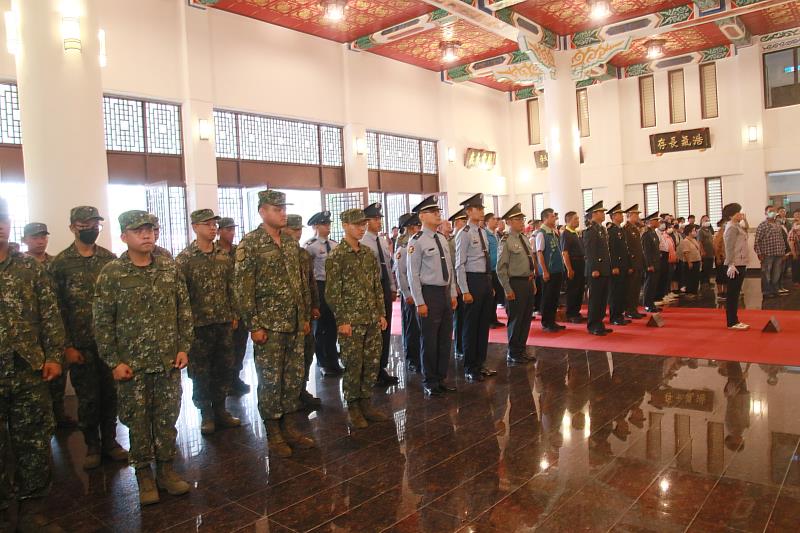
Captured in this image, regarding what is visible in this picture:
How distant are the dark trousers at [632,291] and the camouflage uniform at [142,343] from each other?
20.6ft

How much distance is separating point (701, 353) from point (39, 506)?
5658mm

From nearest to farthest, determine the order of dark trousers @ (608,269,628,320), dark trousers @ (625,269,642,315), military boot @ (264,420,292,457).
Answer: military boot @ (264,420,292,457)
dark trousers @ (608,269,628,320)
dark trousers @ (625,269,642,315)

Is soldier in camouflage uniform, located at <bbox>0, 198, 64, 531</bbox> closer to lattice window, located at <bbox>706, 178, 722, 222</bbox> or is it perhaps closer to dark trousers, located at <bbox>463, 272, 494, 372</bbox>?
dark trousers, located at <bbox>463, 272, 494, 372</bbox>

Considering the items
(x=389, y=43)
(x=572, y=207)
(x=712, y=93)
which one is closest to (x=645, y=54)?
(x=712, y=93)

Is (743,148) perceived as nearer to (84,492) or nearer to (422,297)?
(422,297)

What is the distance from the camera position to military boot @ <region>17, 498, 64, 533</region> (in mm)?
2648

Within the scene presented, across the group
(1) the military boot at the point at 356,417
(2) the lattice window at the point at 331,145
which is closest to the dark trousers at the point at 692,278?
(2) the lattice window at the point at 331,145

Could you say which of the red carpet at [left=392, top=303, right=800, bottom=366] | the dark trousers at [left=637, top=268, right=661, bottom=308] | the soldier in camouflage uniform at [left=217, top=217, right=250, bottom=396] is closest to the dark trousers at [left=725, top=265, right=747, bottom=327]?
the red carpet at [left=392, top=303, right=800, bottom=366]

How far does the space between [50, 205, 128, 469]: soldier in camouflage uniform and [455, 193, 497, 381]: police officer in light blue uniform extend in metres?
2.85

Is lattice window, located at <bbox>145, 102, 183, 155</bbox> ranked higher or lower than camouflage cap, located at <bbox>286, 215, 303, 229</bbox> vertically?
higher

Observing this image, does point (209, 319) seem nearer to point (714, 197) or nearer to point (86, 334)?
point (86, 334)

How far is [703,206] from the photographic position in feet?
48.4

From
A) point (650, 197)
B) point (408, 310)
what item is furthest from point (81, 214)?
point (650, 197)

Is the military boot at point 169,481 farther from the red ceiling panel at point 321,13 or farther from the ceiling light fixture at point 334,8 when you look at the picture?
the red ceiling panel at point 321,13
